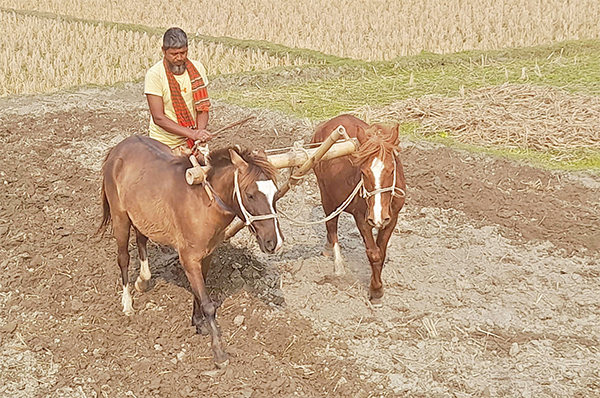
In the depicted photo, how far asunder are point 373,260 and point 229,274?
140cm

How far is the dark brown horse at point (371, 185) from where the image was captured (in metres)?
5.69

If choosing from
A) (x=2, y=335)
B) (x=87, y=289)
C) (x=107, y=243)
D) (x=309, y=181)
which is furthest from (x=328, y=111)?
(x=2, y=335)

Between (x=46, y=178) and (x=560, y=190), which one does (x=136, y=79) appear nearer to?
(x=46, y=178)

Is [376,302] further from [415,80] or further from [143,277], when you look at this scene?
[415,80]

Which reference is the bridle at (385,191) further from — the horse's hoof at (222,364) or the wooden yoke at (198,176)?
the horse's hoof at (222,364)

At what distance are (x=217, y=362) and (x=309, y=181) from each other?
420cm

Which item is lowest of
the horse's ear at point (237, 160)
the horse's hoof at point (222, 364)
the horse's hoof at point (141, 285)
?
the horse's hoof at point (141, 285)

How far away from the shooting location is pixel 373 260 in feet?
20.6

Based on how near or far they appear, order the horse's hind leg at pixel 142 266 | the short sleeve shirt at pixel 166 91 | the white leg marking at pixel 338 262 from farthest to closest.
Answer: the white leg marking at pixel 338 262
the horse's hind leg at pixel 142 266
the short sleeve shirt at pixel 166 91

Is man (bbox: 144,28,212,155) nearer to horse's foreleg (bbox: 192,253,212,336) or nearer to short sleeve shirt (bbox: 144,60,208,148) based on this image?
short sleeve shirt (bbox: 144,60,208,148)

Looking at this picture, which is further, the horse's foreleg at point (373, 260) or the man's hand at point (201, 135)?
the horse's foreleg at point (373, 260)

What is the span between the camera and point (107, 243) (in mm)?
7617

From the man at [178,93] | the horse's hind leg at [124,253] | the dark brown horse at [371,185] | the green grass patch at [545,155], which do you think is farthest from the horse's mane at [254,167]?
the green grass patch at [545,155]

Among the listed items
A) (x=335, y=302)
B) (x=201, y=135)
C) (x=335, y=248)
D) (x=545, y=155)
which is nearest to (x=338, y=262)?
(x=335, y=248)
